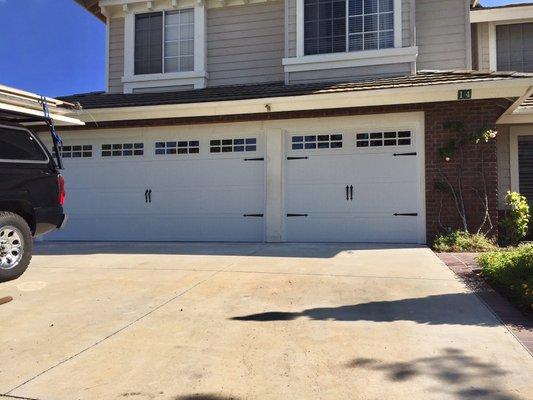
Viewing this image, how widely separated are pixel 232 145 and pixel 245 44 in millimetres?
2964

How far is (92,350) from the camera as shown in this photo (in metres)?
3.66

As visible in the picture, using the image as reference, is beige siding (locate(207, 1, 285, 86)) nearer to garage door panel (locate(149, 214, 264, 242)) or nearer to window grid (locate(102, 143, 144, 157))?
window grid (locate(102, 143, 144, 157))

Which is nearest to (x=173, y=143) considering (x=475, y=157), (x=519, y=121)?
(x=475, y=157)

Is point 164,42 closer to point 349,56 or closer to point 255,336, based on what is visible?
point 349,56

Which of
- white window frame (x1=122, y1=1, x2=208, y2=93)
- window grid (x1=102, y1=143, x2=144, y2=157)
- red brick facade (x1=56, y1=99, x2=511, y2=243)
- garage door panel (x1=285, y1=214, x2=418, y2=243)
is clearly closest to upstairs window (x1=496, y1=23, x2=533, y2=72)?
red brick facade (x1=56, y1=99, x2=511, y2=243)

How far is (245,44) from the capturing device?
11.8 metres

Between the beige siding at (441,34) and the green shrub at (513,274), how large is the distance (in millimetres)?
5809

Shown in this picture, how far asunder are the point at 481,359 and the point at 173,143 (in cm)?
Answer: 890

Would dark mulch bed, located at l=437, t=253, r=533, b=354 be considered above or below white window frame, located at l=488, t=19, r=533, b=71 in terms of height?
below

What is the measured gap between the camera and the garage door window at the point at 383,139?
31.7 feet

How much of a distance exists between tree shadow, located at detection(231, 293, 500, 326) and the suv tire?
3101mm

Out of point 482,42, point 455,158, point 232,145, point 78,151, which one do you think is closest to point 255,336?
point 455,158

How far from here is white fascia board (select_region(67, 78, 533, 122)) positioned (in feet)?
27.6

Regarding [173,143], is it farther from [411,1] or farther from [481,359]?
[481,359]
